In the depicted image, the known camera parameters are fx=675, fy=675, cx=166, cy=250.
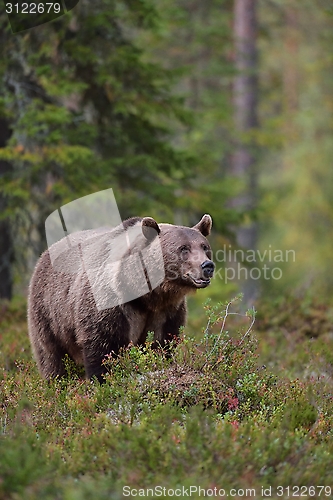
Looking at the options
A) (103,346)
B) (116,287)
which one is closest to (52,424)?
(103,346)

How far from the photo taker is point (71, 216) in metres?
10.8

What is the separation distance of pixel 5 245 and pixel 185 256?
6337 mm

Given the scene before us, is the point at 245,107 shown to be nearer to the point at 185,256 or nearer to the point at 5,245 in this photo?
the point at 5,245

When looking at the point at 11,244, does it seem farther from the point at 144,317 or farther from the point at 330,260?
the point at 330,260

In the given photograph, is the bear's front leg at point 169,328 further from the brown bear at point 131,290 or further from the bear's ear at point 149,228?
the bear's ear at point 149,228

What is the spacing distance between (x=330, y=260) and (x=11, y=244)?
1399 cm

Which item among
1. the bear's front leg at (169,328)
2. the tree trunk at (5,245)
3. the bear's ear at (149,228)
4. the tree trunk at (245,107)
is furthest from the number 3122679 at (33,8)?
the tree trunk at (245,107)

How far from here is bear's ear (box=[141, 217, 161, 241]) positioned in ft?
20.3

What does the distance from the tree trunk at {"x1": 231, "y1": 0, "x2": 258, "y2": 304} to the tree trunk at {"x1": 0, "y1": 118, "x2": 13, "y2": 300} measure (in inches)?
314

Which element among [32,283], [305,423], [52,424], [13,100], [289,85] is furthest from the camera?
[289,85]

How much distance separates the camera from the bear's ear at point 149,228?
244 inches

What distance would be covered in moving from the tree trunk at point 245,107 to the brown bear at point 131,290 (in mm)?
11843

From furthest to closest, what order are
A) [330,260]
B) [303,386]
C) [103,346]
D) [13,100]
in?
1. [330,260]
2. [13,100]
3. [303,386]
4. [103,346]

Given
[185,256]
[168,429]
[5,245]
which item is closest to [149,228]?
[185,256]
